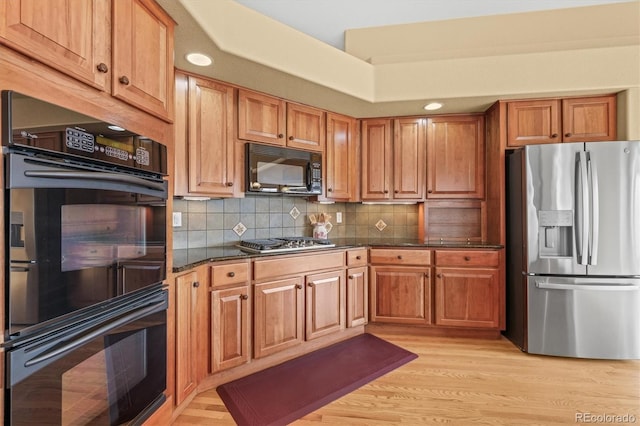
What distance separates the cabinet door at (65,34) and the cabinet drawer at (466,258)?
2703mm

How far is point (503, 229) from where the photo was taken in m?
2.74

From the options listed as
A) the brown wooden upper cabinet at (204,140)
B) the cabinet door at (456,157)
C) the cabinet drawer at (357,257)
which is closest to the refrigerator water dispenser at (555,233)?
the cabinet door at (456,157)

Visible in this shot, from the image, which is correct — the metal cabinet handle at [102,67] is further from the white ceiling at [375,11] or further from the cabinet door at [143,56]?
the white ceiling at [375,11]

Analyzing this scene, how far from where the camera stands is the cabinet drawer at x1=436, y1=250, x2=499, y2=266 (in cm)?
270

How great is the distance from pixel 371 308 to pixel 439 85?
2.12 m

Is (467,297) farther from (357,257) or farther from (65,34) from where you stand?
(65,34)

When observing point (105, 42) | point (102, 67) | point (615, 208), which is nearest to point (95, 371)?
point (102, 67)

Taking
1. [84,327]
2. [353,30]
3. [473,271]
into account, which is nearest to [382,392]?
[473,271]

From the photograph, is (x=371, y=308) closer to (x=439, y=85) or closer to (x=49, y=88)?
(x=439, y=85)

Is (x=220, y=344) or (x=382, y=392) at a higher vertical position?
(x=220, y=344)

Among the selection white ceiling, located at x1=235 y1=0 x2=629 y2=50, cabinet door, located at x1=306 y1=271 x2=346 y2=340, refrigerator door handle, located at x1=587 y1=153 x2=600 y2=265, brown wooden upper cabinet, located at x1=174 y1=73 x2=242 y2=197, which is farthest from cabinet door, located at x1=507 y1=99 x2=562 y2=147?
brown wooden upper cabinet, located at x1=174 y1=73 x2=242 y2=197

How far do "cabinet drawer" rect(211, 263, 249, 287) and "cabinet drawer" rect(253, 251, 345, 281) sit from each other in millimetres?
80

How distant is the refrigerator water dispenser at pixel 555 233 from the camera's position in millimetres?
2369

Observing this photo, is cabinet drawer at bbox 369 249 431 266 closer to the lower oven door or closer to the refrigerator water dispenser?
the refrigerator water dispenser
